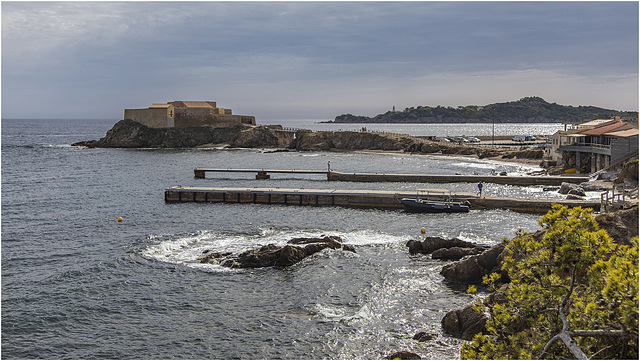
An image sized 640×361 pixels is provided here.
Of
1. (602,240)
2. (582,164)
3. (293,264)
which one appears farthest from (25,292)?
(582,164)

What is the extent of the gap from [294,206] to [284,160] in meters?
54.1

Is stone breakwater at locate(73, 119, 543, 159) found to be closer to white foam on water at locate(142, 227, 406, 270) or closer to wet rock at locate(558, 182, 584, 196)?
wet rock at locate(558, 182, 584, 196)

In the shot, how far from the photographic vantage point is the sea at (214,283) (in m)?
22.0

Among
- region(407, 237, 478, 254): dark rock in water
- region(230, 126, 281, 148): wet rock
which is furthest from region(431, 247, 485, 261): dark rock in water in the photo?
region(230, 126, 281, 148): wet rock

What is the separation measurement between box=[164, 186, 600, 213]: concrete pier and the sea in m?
2.25

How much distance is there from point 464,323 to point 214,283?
45.2 ft

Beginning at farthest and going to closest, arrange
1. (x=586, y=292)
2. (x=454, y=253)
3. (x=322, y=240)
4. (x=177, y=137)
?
(x=177, y=137) < (x=322, y=240) < (x=454, y=253) < (x=586, y=292)

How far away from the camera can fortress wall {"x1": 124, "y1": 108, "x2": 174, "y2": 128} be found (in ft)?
498

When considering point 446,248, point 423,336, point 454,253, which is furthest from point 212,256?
point 423,336

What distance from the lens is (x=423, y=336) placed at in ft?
71.2

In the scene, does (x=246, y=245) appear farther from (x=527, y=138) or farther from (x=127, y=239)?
(x=527, y=138)

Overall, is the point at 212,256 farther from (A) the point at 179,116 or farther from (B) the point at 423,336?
(A) the point at 179,116

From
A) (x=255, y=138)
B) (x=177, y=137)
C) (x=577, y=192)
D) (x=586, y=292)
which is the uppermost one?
(x=177, y=137)

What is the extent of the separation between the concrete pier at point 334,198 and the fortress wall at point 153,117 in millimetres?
99236
